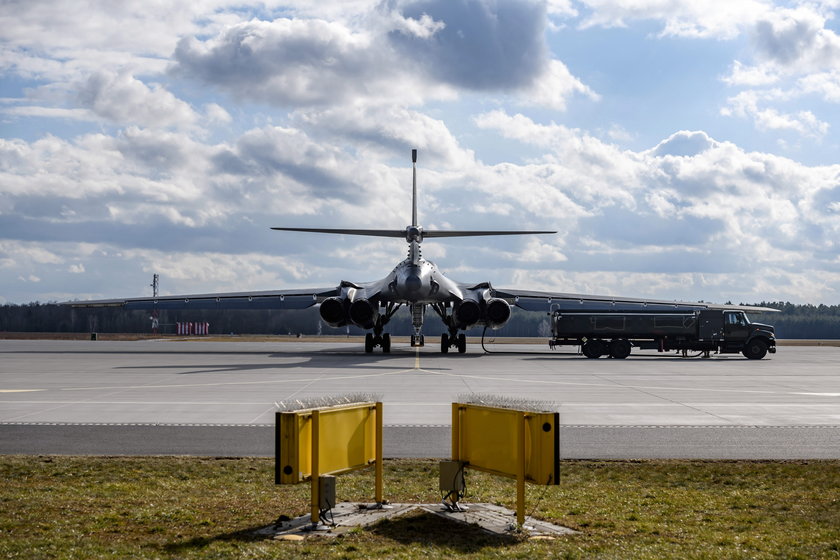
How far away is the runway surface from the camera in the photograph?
39.6ft

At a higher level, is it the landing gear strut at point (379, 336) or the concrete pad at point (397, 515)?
the landing gear strut at point (379, 336)

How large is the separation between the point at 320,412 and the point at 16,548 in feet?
8.29

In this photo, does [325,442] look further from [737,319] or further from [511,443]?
[737,319]

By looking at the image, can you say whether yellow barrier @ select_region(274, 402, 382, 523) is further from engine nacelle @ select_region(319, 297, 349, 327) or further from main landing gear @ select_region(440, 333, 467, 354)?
main landing gear @ select_region(440, 333, 467, 354)

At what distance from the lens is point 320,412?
7121mm

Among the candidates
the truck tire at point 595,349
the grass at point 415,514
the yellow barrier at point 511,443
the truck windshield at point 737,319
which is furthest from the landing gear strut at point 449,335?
the yellow barrier at point 511,443

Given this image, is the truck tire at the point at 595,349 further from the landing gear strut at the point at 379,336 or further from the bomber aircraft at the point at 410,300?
the landing gear strut at the point at 379,336

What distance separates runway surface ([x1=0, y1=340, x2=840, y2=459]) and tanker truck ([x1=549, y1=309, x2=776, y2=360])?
8725 mm

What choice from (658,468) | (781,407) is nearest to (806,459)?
(658,468)

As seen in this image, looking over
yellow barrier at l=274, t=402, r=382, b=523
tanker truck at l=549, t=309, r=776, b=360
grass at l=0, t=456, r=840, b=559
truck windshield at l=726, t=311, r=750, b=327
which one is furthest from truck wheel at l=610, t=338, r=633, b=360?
yellow barrier at l=274, t=402, r=382, b=523

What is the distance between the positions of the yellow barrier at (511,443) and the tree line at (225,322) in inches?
3823

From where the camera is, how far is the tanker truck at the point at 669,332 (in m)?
39.9

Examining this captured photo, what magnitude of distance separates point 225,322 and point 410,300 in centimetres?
8598

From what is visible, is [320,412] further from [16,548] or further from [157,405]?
[157,405]
